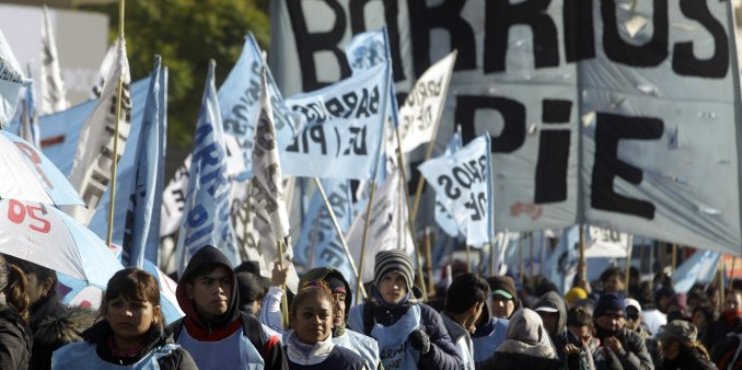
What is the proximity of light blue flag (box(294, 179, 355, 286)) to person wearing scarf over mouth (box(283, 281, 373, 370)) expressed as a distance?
754 cm

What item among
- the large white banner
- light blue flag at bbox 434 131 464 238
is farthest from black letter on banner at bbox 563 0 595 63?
light blue flag at bbox 434 131 464 238

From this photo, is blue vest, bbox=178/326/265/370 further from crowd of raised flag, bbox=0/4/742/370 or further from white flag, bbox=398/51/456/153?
white flag, bbox=398/51/456/153

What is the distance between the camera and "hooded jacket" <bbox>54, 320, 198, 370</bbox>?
587cm

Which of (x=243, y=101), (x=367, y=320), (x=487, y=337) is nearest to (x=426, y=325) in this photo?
(x=367, y=320)

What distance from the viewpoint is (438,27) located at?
20531 millimetres

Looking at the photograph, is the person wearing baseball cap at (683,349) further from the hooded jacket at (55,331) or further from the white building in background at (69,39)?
the white building in background at (69,39)

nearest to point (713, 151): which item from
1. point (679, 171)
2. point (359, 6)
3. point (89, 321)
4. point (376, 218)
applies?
point (679, 171)

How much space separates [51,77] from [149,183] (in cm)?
845

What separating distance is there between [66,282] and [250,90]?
21.2 ft

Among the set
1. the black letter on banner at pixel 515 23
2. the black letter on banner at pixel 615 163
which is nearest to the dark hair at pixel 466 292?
the black letter on banner at pixel 615 163

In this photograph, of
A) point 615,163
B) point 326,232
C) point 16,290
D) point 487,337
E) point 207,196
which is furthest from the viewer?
point 615,163

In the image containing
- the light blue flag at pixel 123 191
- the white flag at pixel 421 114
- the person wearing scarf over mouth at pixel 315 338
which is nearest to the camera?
the person wearing scarf over mouth at pixel 315 338

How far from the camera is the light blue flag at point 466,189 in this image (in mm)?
16281

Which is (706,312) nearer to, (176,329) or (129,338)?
(176,329)
